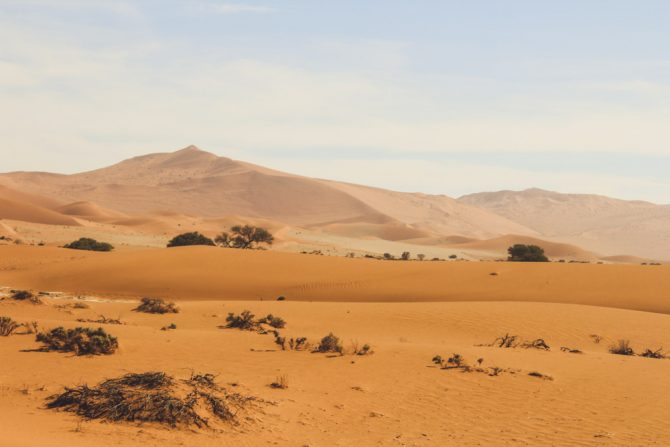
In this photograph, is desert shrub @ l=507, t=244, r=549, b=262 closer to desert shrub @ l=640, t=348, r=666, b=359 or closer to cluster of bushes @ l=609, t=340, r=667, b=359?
cluster of bushes @ l=609, t=340, r=667, b=359

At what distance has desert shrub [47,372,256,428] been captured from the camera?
798 cm

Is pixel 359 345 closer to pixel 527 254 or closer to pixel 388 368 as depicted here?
pixel 388 368

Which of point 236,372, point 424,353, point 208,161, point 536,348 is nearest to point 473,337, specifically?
point 536,348

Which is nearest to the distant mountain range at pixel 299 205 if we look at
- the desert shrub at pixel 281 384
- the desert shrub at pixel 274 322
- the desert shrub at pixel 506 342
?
the desert shrub at pixel 274 322

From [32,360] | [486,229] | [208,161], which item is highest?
[208,161]

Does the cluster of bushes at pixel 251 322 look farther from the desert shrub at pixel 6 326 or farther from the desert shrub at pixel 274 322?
the desert shrub at pixel 6 326

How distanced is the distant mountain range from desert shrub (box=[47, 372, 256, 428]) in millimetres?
81489

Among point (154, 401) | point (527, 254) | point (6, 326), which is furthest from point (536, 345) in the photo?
point (527, 254)

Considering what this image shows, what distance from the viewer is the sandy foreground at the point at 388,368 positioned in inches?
319

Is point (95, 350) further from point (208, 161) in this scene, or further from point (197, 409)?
point (208, 161)

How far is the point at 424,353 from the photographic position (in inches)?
498

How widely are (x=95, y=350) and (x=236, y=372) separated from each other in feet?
7.89

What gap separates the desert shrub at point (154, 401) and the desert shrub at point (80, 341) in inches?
96.0

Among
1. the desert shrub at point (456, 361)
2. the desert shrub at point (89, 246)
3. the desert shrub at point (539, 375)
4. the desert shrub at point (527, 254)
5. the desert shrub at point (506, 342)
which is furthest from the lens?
the desert shrub at point (527, 254)
